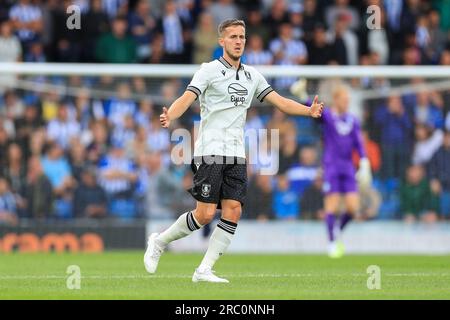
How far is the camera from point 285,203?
19.8 meters

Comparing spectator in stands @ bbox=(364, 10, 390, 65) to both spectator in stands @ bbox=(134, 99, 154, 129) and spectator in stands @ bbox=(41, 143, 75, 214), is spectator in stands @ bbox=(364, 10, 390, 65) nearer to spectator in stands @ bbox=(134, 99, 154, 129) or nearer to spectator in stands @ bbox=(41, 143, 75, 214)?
spectator in stands @ bbox=(134, 99, 154, 129)

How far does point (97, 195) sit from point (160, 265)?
16.4 feet

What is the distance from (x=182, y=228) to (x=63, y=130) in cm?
923

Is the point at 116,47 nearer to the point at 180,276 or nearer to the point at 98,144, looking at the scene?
the point at 98,144

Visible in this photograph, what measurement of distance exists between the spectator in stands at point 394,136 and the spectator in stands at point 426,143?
152mm

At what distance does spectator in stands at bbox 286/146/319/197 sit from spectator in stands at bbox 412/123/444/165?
171 centimetres

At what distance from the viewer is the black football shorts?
10.8 meters

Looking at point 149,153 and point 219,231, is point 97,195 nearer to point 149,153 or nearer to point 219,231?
point 149,153

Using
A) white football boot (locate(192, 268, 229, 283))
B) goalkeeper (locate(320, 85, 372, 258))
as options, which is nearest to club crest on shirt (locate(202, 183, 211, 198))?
white football boot (locate(192, 268, 229, 283))

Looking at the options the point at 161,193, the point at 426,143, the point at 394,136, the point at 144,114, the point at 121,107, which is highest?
the point at 121,107

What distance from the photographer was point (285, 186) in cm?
2008

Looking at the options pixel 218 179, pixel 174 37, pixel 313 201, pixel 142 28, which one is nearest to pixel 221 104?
pixel 218 179

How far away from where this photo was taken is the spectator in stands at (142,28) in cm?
2247
